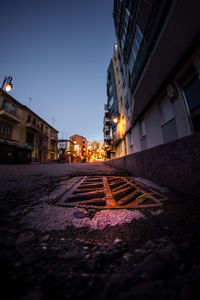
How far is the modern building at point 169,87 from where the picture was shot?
1.93 meters

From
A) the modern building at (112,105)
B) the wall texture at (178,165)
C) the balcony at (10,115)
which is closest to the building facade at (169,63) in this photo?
the wall texture at (178,165)

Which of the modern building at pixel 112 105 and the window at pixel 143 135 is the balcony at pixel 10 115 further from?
the window at pixel 143 135

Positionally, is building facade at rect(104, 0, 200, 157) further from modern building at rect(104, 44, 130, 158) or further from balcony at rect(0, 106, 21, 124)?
balcony at rect(0, 106, 21, 124)

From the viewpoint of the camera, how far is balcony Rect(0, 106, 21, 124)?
1478 centimetres

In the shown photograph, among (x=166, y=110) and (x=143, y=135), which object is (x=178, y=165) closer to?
(x=166, y=110)

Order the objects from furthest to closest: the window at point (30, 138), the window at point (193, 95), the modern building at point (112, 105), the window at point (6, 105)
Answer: the window at point (30, 138) → the window at point (6, 105) → the modern building at point (112, 105) → the window at point (193, 95)

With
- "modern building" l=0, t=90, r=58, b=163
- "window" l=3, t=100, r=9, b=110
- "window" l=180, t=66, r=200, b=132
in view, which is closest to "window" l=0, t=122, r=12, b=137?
"modern building" l=0, t=90, r=58, b=163

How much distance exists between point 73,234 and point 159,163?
7.48ft

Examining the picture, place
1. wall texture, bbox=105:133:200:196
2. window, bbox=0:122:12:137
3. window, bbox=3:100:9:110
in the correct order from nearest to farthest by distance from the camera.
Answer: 1. wall texture, bbox=105:133:200:196
2. window, bbox=0:122:12:137
3. window, bbox=3:100:9:110

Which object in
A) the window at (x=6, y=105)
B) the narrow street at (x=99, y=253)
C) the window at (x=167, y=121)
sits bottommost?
the narrow street at (x=99, y=253)

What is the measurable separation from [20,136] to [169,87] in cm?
2132

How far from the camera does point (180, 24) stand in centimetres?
295

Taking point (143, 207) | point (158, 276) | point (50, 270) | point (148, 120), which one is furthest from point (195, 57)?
point (50, 270)

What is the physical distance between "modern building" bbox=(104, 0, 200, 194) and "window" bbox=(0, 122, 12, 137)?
18.3 metres
